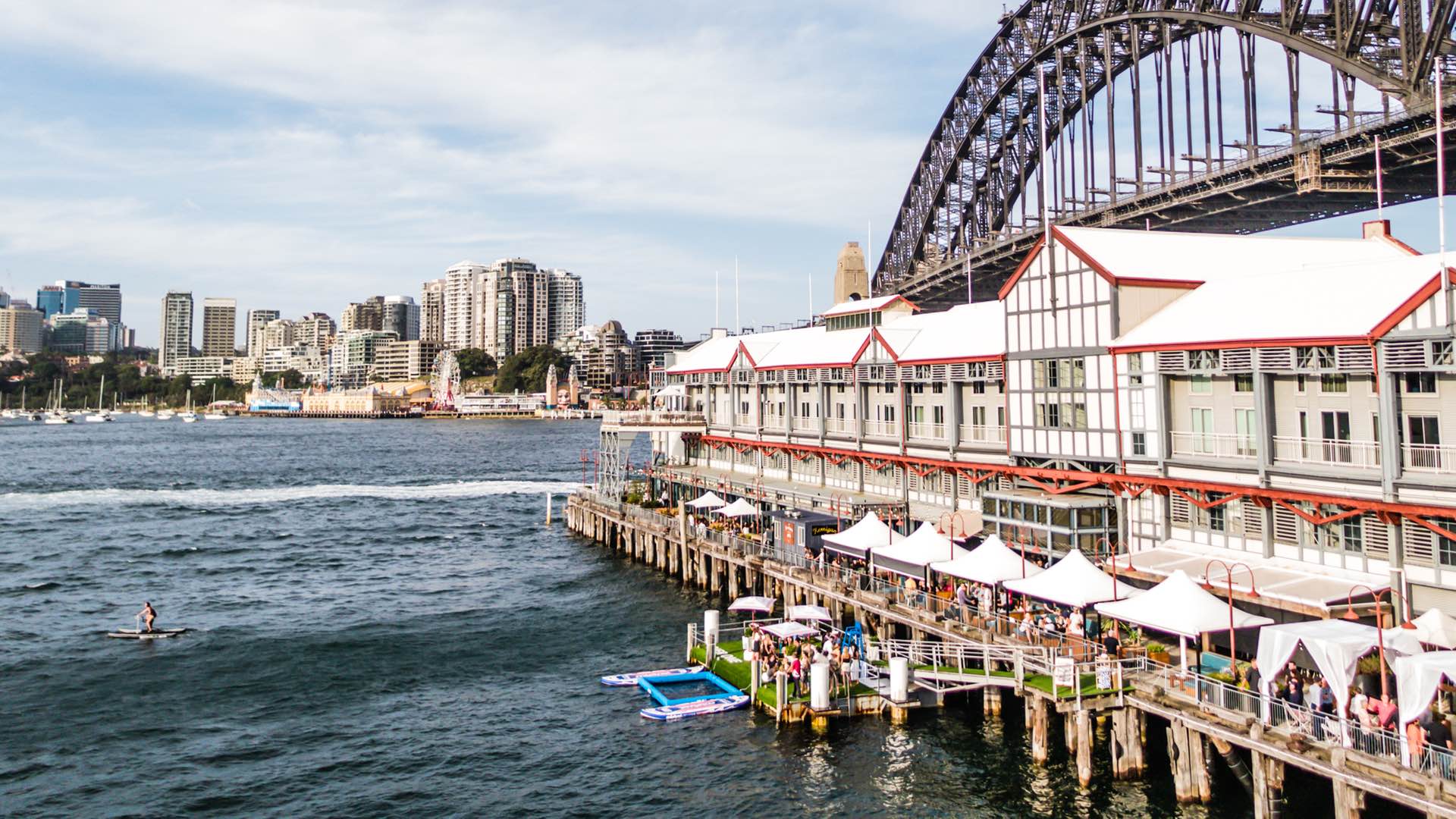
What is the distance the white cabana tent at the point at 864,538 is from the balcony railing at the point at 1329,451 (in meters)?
15.1

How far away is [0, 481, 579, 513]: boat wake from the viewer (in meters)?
98.1

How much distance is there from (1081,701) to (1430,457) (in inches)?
471

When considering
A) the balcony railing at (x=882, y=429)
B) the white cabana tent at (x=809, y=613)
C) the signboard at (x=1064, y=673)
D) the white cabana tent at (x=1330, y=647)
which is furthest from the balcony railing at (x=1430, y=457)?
the balcony railing at (x=882, y=429)

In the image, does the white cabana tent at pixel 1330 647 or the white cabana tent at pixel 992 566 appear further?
the white cabana tent at pixel 992 566

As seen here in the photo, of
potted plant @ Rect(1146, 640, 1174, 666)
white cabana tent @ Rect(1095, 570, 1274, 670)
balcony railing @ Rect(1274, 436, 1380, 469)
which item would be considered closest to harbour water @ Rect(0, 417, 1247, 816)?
potted plant @ Rect(1146, 640, 1174, 666)

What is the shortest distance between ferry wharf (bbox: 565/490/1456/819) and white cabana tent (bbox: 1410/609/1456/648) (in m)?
4.02

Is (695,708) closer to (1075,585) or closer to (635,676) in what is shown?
(635,676)

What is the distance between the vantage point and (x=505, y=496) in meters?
107

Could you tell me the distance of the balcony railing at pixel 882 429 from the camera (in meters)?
53.5

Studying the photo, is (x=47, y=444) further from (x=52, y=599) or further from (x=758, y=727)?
(x=758, y=727)

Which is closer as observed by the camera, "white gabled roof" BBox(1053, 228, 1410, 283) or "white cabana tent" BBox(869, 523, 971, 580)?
"white cabana tent" BBox(869, 523, 971, 580)

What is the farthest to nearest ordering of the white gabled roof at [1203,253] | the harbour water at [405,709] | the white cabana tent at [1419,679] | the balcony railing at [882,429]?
1. the balcony railing at [882,429]
2. the white gabled roof at [1203,253]
3. the harbour water at [405,709]
4. the white cabana tent at [1419,679]

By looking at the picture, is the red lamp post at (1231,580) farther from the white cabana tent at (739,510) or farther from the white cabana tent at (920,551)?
the white cabana tent at (739,510)

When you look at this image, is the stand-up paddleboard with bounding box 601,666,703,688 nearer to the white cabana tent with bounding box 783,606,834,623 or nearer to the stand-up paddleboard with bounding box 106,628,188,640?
the white cabana tent with bounding box 783,606,834,623
